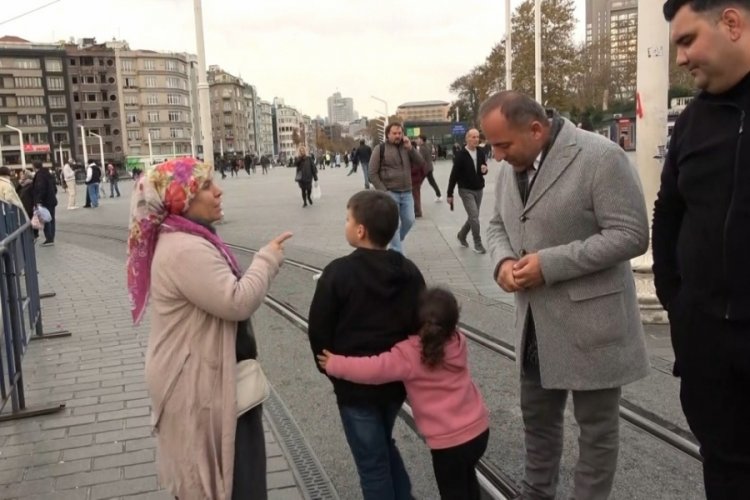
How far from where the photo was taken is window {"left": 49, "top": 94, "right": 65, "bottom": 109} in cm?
11869

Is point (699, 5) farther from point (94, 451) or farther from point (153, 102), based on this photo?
point (153, 102)

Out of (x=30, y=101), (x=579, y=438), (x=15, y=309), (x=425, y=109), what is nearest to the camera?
(x=579, y=438)

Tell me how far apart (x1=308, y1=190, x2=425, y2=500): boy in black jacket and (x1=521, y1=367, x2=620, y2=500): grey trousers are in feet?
2.17

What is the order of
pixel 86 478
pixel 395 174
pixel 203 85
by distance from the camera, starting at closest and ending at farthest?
pixel 86 478
pixel 395 174
pixel 203 85

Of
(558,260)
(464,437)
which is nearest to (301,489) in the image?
(464,437)

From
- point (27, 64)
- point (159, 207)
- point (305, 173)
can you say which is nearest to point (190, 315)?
point (159, 207)

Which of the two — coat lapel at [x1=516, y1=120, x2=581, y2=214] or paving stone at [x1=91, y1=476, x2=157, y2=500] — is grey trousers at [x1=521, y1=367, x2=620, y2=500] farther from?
paving stone at [x1=91, y1=476, x2=157, y2=500]

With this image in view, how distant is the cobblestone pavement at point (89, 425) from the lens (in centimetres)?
379

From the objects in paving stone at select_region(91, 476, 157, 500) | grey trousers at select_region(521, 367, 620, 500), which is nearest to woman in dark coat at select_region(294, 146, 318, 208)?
paving stone at select_region(91, 476, 157, 500)

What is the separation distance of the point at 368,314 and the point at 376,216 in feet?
1.35

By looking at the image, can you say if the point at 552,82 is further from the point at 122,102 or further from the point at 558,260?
the point at 122,102

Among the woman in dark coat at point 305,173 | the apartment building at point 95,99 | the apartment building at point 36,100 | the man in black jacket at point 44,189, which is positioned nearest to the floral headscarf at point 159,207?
the man in black jacket at point 44,189

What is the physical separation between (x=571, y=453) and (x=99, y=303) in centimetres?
650

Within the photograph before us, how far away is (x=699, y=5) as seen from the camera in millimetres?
1972
